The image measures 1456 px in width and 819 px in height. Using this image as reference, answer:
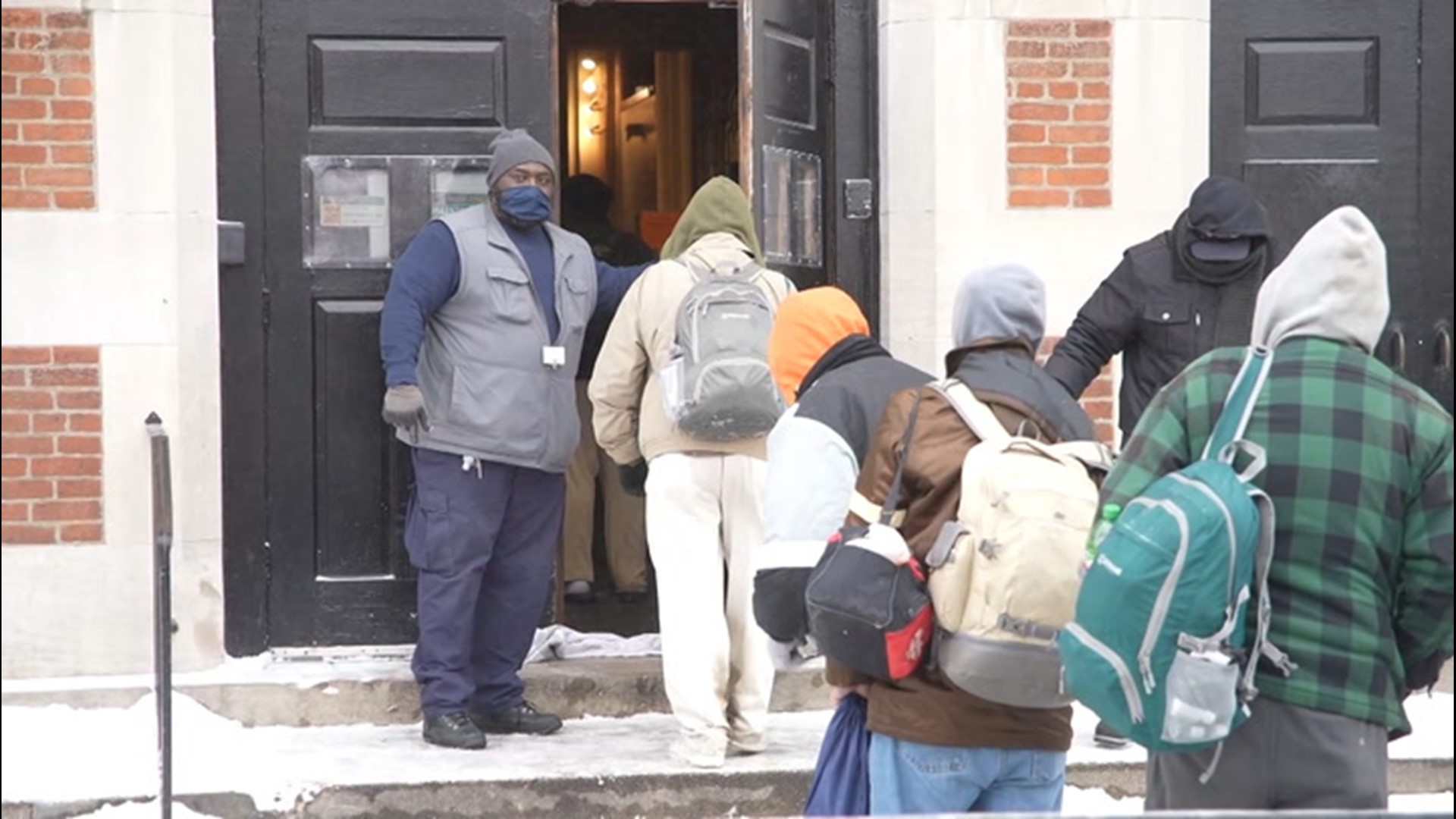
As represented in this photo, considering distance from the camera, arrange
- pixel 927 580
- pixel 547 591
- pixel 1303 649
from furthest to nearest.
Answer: pixel 547 591 < pixel 927 580 < pixel 1303 649

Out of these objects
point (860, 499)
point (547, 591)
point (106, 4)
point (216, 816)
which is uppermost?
point (106, 4)

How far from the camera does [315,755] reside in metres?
7.99

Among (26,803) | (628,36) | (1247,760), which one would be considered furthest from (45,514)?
(628,36)

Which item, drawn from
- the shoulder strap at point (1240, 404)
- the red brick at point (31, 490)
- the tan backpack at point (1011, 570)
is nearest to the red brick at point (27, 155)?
the red brick at point (31, 490)

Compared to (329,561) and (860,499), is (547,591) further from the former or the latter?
(860,499)

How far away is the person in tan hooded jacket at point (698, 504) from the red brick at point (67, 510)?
186cm

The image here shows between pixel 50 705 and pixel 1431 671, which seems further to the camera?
pixel 50 705

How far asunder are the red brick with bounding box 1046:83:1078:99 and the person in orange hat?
386cm

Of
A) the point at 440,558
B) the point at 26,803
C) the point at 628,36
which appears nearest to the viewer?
the point at 26,803

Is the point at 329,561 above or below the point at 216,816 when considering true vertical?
above

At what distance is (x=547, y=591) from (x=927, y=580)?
13.1ft

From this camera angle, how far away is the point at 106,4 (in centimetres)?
835

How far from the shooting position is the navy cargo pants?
8133 mm

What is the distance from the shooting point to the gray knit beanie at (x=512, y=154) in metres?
8.17
